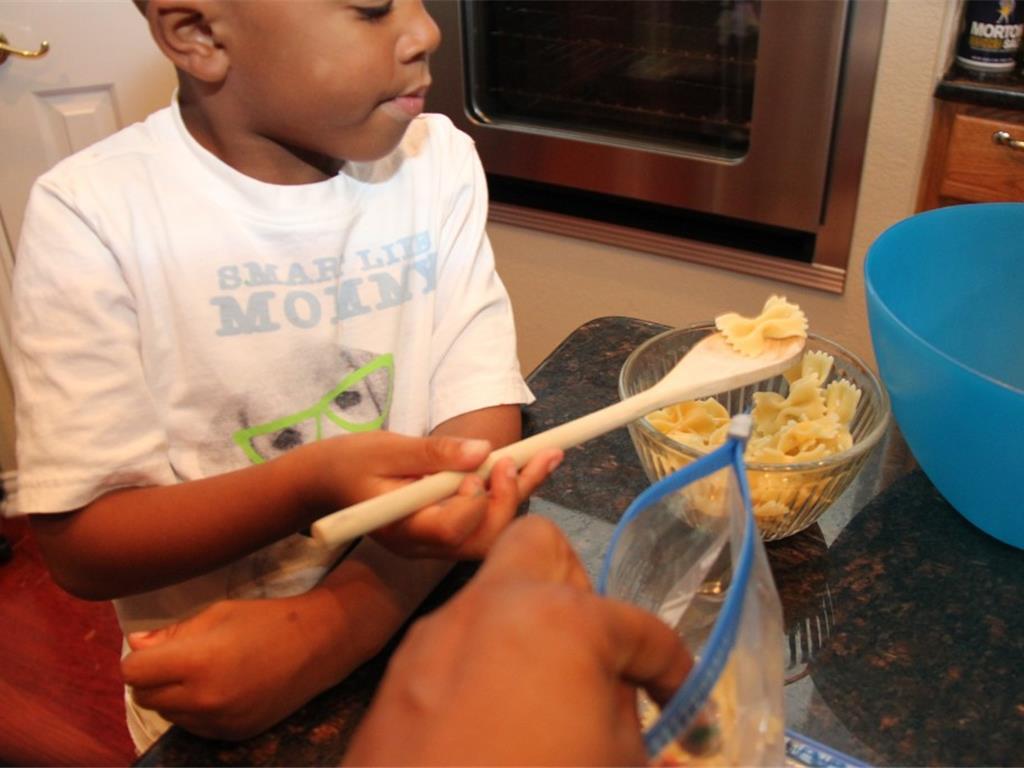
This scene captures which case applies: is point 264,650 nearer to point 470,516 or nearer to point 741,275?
point 470,516

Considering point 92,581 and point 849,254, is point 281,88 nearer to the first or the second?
point 92,581

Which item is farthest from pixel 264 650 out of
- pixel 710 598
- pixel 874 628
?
pixel 874 628

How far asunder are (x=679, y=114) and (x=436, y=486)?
1231 millimetres

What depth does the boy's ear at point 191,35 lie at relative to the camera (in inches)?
25.1

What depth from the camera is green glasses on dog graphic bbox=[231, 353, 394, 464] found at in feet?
2.45

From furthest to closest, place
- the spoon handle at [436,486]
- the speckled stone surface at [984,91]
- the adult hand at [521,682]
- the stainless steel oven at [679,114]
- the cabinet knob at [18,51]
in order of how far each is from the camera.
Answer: the cabinet knob at [18,51]
the stainless steel oven at [679,114]
the speckled stone surface at [984,91]
the spoon handle at [436,486]
the adult hand at [521,682]

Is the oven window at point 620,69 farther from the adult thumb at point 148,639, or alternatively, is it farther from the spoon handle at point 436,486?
the adult thumb at point 148,639

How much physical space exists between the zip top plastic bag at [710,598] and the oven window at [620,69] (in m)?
1.16

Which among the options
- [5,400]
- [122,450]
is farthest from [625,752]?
[5,400]

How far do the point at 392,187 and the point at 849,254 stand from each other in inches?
39.0

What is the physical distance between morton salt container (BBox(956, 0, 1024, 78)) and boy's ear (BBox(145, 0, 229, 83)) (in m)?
1.12

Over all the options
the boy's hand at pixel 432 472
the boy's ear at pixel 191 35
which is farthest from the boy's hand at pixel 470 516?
the boy's ear at pixel 191 35

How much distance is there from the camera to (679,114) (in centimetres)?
158

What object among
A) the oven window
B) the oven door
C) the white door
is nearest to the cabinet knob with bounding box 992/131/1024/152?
the oven door
